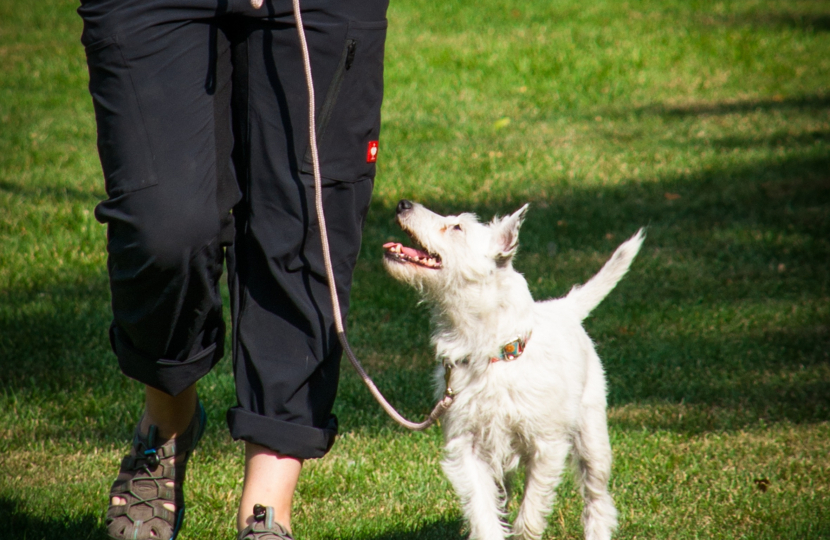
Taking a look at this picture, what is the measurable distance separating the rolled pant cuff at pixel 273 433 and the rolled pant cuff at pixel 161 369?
0.21 metres

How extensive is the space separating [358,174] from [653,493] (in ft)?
6.34

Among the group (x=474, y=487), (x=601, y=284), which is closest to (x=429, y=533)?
(x=474, y=487)

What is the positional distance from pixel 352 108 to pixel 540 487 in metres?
1.42

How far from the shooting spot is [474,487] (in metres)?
2.77

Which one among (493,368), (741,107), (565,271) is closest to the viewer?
(493,368)

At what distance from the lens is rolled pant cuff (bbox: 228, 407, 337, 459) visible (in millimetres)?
2367

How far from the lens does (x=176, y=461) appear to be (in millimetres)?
2762

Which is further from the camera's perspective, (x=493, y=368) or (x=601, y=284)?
(x=601, y=284)

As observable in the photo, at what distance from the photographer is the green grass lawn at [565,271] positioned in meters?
3.37

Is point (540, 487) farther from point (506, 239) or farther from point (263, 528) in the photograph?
point (263, 528)

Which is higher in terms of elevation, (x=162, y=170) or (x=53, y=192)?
(x=162, y=170)

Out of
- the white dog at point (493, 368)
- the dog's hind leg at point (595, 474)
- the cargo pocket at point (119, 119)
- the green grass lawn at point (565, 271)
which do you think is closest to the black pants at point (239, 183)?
the cargo pocket at point (119, 119)

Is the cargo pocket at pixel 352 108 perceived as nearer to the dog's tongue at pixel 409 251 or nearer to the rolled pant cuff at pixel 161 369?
the dog's tongue at pixel 409 251

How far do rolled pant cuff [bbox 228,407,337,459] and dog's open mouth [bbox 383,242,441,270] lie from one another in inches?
29.3
